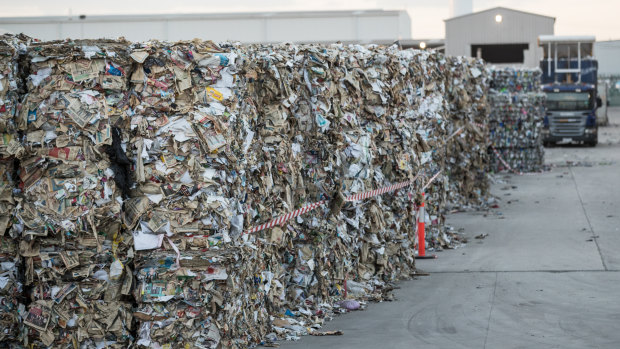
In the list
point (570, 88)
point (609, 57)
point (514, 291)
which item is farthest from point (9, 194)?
point (609, 57)

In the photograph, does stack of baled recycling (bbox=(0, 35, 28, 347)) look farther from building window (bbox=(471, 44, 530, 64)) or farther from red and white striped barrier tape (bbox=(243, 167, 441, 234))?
building window (bbox=(471, 44, 530, 64))

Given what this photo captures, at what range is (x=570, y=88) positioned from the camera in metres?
33.4

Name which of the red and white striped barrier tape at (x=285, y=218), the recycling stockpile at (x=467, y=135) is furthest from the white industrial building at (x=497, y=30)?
the red and white striped barrier tape at (x=285, y=218)

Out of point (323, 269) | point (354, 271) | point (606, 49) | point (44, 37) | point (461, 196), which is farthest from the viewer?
point (606, 49)

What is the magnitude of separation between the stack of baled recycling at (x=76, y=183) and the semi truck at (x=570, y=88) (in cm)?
2821

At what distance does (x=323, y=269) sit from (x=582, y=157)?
2312cm

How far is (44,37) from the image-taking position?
5072 centimetres

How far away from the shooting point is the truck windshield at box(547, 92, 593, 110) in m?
33.3

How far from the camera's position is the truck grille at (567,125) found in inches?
1320

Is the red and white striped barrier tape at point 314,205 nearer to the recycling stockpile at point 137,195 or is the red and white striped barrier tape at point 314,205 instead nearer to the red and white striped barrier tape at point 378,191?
the red and white striped barrier tape at point 378,191

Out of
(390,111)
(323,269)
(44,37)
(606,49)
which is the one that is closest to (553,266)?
(390,111)

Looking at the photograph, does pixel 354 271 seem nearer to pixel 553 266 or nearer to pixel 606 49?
pixel 553 266

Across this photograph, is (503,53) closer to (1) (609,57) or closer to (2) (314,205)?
(1) (609,57)

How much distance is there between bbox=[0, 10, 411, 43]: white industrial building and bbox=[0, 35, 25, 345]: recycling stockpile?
43646 millimetres
